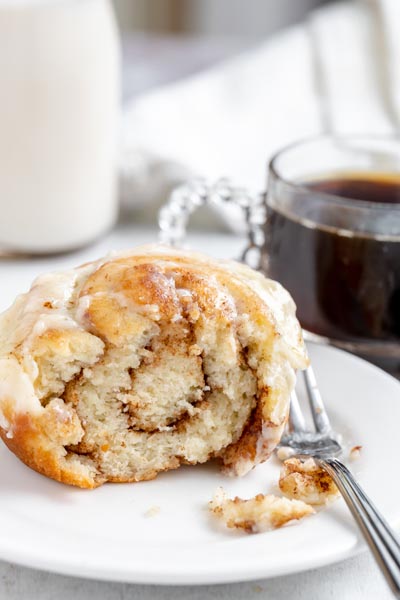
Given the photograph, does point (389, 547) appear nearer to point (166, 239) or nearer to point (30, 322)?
point (30, 322)

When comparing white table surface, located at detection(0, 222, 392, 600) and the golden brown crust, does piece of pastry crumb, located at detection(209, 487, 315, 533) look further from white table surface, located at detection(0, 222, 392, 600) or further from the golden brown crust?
the golden brown crust

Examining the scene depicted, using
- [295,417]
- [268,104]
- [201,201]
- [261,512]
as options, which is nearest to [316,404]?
[295,417]

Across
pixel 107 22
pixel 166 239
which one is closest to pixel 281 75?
pixel 107 22

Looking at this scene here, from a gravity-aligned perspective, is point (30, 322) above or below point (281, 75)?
above

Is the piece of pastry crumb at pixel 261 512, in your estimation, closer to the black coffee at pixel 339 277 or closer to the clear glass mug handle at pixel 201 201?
the black coffee at pixel 339 277

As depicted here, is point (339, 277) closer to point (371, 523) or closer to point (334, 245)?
point (334, 245)

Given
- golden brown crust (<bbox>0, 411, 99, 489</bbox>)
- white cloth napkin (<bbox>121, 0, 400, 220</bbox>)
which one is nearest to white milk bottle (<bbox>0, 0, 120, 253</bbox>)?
white cloth napkin (<bbox>121, 0, 400, 220</bbox>)

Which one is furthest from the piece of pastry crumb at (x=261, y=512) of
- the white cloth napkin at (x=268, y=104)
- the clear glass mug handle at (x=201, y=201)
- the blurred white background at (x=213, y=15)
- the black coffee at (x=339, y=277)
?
the blurred white background at (x=213, y=15)
